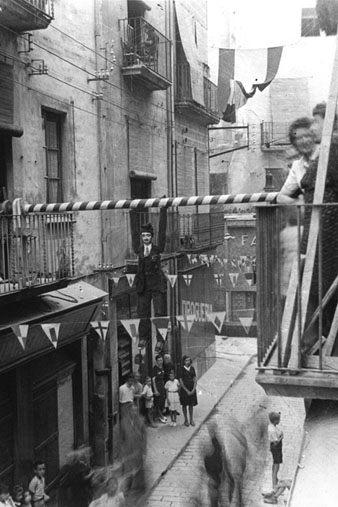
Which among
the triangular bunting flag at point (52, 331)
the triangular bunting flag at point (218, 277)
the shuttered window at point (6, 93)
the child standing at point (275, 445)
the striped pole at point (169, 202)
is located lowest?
the child standing at point (275, 445)

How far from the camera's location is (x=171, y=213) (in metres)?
7.78

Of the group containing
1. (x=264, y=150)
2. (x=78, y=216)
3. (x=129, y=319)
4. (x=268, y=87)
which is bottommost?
(x=129, y=319)

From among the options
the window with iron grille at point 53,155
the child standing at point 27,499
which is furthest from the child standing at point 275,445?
the window with iron grille at point 53,155

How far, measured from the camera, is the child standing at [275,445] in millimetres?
6160

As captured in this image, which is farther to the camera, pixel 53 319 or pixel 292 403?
pixel 292 403

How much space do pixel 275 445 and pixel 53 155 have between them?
3452 millimetres

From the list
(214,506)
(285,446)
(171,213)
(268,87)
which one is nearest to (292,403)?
(285,446)

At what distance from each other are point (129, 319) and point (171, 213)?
4.14 ft

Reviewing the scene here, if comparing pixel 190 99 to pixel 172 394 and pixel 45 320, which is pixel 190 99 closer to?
pixel 172 394

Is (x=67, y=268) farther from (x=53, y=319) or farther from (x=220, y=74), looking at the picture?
(x=220, y=74)

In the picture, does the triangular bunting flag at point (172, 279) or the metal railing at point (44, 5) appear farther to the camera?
the triangular bunting flag at point (172, 279)

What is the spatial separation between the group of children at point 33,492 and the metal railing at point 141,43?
418 cm

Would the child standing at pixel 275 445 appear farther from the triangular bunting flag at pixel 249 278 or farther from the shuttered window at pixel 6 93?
the shuttered window at pixel 6 93

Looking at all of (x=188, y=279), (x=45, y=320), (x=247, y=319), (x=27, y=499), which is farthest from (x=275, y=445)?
(x=188, y=279)
